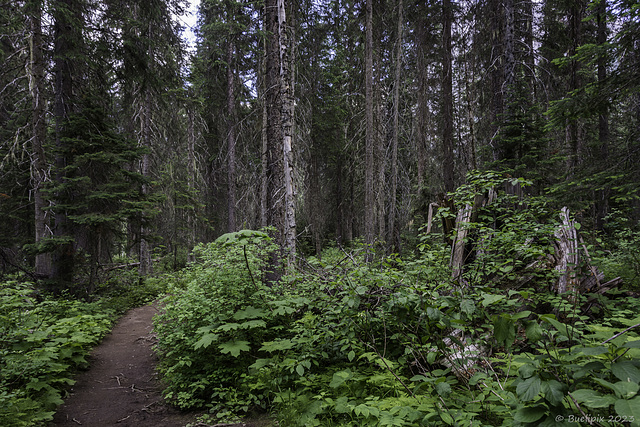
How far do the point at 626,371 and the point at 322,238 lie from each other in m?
18.7

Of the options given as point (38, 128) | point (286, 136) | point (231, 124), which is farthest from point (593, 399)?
point (231, 124)

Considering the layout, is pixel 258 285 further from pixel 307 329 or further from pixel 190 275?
pixel 190 275

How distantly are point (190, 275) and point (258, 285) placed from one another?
10.3ft

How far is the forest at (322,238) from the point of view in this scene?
9.40 ft

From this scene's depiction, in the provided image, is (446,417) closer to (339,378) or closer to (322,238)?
(339,378)

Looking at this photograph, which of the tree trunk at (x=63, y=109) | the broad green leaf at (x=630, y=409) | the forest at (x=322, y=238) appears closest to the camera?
the broad green leaf at (x=630, y=409)

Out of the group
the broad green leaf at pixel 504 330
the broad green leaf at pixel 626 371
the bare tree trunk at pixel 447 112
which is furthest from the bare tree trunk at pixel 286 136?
the bare tree trunk at pixel 447 112

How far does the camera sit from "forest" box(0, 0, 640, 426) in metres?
2.87

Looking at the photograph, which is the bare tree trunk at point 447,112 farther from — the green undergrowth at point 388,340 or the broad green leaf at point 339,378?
the broad green leaf at point 339,378

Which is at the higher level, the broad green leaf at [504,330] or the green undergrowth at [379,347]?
the broad green leaf at [504,330]

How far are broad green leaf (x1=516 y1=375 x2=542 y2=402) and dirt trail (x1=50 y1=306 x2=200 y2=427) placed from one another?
379 centimetres

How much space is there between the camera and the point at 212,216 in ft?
67.5

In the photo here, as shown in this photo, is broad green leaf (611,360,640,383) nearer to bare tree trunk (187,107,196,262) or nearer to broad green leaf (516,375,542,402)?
broad green leaf (516,375,542,402)

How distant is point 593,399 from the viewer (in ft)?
4.75
